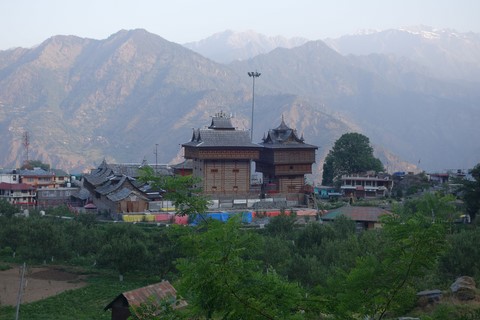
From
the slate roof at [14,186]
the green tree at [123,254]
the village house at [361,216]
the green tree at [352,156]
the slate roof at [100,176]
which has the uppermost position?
the green tree at [352,156]

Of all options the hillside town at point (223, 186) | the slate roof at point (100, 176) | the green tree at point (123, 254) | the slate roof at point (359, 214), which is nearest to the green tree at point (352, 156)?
the hillside town at point (223, 186)

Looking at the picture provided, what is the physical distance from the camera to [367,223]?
130 ft

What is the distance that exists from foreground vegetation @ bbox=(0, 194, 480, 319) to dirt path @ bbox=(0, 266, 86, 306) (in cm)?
106

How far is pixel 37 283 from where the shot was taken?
98.8 ft

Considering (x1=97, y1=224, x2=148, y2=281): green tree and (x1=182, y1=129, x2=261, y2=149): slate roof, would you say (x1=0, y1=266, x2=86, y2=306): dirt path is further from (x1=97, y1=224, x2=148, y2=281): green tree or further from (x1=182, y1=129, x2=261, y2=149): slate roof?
(x1=182, y1=129, x2=261, y2=149): slate roof

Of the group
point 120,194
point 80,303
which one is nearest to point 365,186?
point 120,194

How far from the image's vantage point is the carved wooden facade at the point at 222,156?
47500 millimetres

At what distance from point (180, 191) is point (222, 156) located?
126ft

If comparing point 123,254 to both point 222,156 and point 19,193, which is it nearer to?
point 222,156

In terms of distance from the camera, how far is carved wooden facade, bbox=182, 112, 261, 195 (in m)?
47.5

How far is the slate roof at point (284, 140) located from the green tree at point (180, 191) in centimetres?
4017

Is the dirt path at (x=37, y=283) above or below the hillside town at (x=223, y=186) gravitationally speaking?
below

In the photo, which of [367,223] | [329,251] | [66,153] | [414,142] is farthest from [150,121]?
[329,251]

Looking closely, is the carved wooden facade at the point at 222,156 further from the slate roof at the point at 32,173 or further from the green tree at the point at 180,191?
the green tree at the point at 180,191
